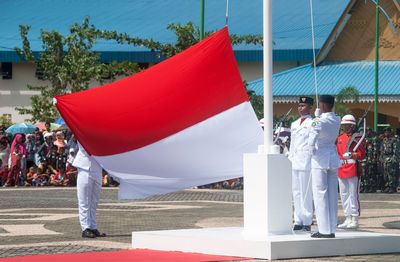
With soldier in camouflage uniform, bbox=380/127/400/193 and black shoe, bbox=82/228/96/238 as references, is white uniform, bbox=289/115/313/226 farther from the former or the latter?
soldier in camouflage uniform, bbox=380/127/400/193

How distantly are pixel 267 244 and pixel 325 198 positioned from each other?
129 cm

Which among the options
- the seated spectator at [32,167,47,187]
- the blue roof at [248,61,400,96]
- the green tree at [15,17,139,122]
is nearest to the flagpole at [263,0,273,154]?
the seated spectator at [32,167,47,187]

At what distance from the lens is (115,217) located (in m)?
17.1

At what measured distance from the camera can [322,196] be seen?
11875mm

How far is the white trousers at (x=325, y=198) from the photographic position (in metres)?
11.8

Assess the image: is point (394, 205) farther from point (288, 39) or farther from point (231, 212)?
point (288, 39)

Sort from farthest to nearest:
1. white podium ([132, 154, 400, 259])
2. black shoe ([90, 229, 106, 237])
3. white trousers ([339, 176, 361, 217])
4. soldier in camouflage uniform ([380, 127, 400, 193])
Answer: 1. soldier in camouflage uniform ([380, 127, 400, 193])
2. white trousers ([339, 176, 361, 217])
3. black shoe ([90, 229, 106, 237])
4. white podium ([132, 154, 400, 259])

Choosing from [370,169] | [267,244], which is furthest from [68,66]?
[267,244]

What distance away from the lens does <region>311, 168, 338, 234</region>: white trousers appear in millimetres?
11789

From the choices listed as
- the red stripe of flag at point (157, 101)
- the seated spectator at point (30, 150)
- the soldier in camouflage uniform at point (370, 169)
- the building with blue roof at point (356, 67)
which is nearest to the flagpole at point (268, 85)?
the red stripe of flag at point (157, 101)

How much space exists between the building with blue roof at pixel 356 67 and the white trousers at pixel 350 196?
2599cm

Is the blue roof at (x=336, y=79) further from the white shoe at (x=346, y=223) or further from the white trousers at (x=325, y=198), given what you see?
the white trousers at (x=325, y=198)

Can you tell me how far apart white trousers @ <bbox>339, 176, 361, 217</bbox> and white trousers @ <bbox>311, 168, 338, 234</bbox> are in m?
3.45

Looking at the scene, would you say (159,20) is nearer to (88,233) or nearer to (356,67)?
(356,67)
